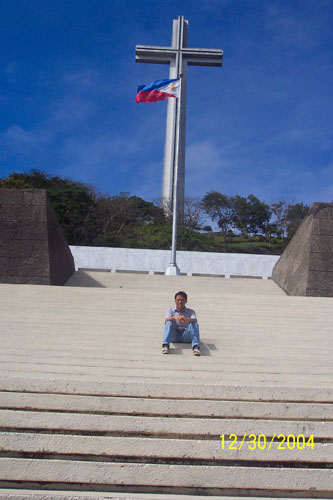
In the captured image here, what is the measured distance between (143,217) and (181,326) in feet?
83.4

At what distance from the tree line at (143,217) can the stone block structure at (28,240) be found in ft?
45.6

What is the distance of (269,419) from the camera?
8.93ft

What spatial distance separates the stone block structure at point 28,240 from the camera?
7.95 meters

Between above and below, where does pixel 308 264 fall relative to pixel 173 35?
below

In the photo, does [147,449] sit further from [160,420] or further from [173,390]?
[173,390]

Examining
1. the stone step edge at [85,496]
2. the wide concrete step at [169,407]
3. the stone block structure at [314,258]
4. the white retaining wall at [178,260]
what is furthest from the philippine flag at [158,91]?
the stone step edge at [85,496]

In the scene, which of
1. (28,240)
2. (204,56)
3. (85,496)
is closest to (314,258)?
(28,240)

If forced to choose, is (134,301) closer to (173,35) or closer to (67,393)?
(67,393)

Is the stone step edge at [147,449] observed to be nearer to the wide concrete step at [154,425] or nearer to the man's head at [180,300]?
the wide concrete step at [154,425]

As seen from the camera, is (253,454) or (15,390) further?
(15,390)

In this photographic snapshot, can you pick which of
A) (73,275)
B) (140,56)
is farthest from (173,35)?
(73,275)

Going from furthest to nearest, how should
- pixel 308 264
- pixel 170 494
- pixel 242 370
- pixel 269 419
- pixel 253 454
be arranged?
pixel 308 264, pixel 242 370, pixel 269 419, pixel 253 454, pixel 170 494

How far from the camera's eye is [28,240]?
321 inches

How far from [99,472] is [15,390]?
903 millimetres
